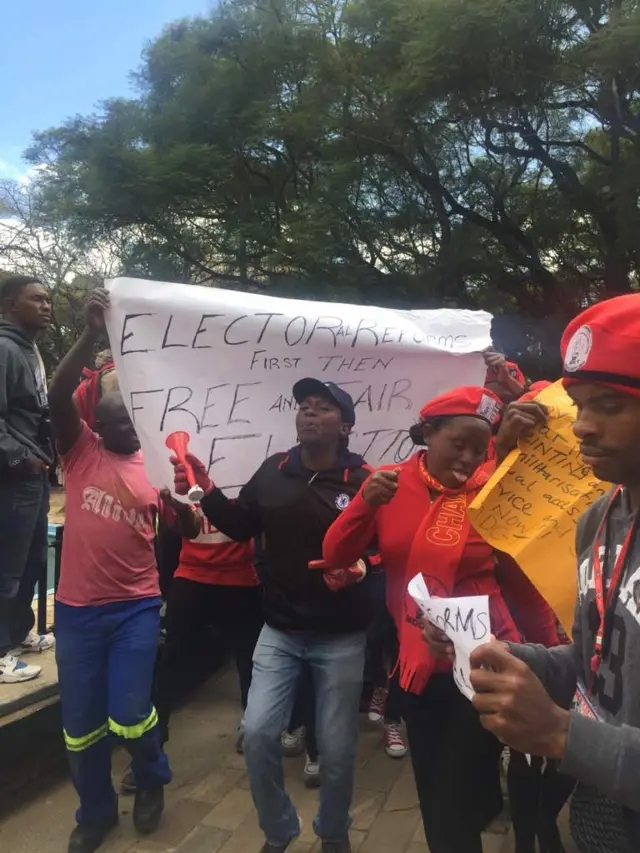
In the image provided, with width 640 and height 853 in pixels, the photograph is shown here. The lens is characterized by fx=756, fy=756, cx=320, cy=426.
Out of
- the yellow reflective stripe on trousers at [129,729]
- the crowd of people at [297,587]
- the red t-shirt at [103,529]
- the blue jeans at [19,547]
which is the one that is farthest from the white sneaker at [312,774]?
the blue jeans at [19,547]

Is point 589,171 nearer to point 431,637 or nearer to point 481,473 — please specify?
point 481,473

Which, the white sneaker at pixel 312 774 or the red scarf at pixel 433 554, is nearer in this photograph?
the red scarf at pixel 433 554

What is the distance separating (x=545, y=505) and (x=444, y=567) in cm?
40

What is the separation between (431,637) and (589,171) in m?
14.3

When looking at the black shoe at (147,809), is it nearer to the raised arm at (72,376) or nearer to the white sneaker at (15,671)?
the white sneaker at (15,671)

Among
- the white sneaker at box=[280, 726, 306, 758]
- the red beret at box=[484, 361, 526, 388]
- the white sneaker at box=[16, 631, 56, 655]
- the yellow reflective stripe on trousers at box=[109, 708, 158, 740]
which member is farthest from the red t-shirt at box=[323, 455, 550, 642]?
the white sneaker at box=[16, 631, 56, 655]

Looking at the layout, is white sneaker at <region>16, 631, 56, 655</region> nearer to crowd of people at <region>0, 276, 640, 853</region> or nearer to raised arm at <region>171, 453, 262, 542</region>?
crowd of people at <region>0, 276, 640, 853</region>

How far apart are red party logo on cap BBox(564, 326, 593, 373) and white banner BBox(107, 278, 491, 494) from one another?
207cm

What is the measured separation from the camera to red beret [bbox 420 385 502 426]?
8.62 ft

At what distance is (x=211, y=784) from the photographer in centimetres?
377

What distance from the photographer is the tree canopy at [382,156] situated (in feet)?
41.6

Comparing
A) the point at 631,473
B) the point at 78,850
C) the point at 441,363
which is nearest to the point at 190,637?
the point at 78,850

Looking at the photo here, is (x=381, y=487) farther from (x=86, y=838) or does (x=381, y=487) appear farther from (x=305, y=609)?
(x=86, y=838)

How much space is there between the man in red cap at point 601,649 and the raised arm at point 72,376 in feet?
6.94
